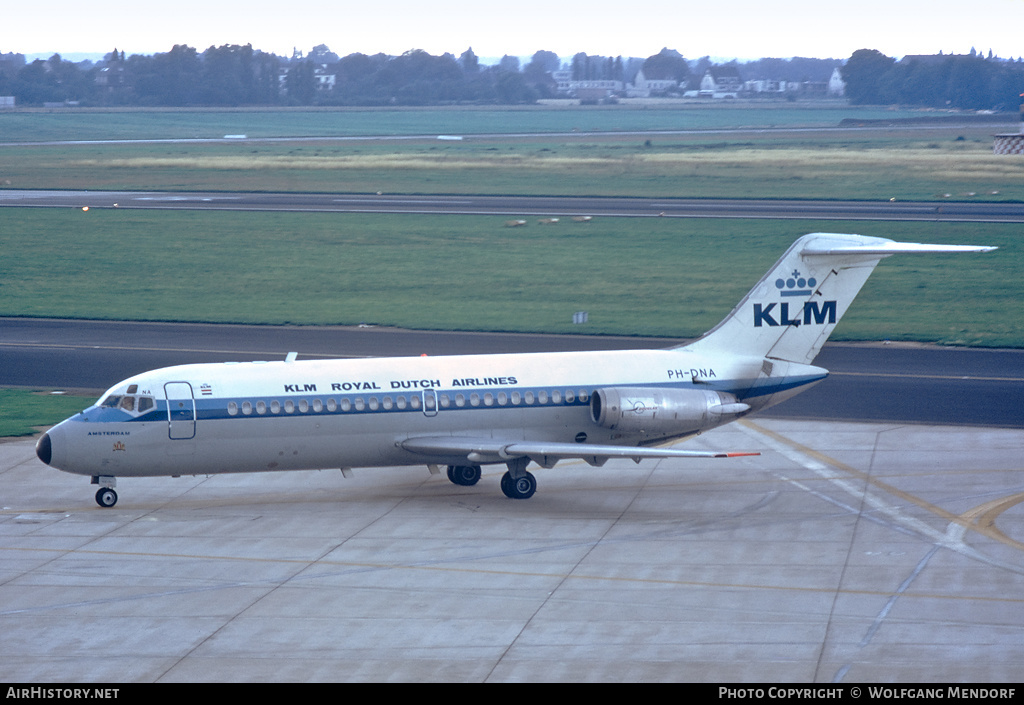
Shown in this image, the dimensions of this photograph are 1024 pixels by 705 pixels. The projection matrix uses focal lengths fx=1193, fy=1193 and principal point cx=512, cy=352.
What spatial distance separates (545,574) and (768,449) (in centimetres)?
1207

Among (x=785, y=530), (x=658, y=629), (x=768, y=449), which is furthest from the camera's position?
(x=768, y=449)

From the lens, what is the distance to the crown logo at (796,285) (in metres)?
30.8

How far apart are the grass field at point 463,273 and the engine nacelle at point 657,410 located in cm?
1940

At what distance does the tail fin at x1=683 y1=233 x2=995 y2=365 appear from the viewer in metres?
30.7

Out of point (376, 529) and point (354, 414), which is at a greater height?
point (354, 414)

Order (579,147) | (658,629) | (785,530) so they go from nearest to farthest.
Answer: (658,629) < (785,530) < (579,147)

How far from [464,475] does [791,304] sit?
373 inches

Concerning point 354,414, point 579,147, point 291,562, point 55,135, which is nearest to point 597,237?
point 354,414

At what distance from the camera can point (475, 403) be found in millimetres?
28672

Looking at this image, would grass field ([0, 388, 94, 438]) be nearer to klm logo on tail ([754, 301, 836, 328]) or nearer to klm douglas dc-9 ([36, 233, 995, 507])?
klm douglas dc-9 ([36, 233, 995, 507])

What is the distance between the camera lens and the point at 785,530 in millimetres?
25906

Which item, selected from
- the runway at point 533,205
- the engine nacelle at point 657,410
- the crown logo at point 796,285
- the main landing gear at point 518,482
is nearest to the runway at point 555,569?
the main landing gear at point 518,482

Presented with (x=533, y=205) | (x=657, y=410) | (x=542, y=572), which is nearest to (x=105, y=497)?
(x=542, y=572)
